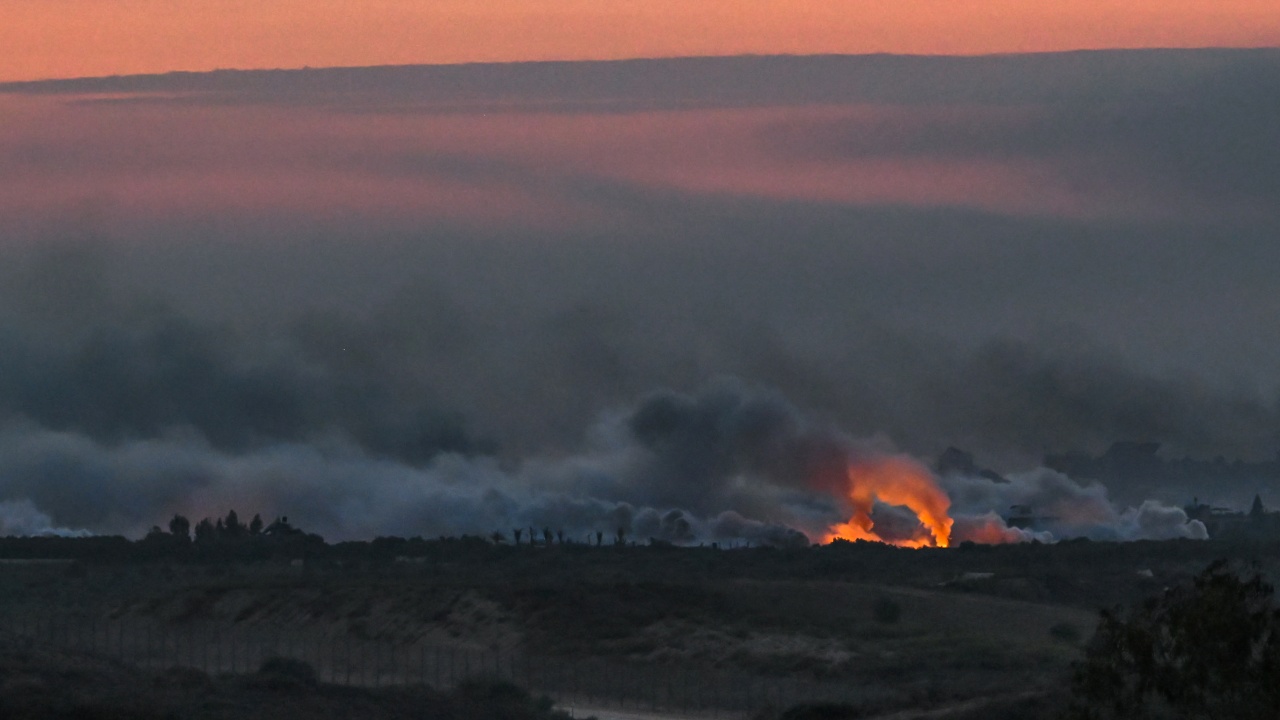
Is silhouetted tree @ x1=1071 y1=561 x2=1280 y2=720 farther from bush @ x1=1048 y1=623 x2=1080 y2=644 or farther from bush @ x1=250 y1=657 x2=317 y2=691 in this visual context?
bush @ x1=1048 y1=623 x2=1080 y2=644

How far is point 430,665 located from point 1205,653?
79.0 meters

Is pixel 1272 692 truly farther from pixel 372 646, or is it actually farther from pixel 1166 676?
pixel 372 646

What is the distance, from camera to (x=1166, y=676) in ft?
151

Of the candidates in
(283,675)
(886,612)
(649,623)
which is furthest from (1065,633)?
(283,675)

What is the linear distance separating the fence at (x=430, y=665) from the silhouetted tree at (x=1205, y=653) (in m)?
43.5

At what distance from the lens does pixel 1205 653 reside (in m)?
45.7

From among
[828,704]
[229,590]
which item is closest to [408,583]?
[229,590]

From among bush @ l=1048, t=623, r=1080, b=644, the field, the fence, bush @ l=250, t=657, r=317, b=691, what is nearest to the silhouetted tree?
the field

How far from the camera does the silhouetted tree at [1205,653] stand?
→ 45094 mm

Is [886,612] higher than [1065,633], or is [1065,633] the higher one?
[886,612]

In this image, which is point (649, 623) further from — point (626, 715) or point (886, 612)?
point (626, 715)

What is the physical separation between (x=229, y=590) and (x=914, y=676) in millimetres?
58001

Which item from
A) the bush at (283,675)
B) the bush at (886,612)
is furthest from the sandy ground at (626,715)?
the bush at (886,612)

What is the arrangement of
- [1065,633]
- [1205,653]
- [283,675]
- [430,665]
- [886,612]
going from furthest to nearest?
1. [886,612]
2. [430,665]
3. [1065,633]
4. [283,675]
5. [1205,653]
